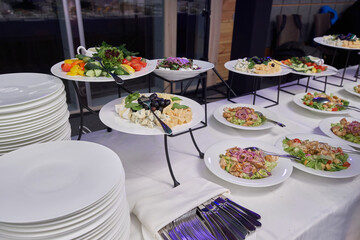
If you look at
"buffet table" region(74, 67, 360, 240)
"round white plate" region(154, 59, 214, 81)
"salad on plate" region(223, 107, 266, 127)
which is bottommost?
"buffet table" region(74, 67, 360, 240)

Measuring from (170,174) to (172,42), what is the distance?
2.58m

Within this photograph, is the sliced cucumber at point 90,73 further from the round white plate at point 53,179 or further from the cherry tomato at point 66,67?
the round white plate at point 53,179

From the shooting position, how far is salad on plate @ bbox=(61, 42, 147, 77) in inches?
38.0

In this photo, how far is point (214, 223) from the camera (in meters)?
0.69

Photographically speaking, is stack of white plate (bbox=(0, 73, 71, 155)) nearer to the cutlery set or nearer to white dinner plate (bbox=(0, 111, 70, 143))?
white dinner plate (bbox=(0, 111, 70, 143))

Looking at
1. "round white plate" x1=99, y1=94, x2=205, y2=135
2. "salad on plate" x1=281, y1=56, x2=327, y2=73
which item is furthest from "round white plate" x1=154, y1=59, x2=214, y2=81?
"salad on plate" x1=281, y1=56, x2=327, y2=73

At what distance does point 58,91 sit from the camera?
2.70 ft

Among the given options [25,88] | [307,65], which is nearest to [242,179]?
[25,88]

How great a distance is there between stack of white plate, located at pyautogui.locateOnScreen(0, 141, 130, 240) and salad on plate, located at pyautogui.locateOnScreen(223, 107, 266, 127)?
0.73m

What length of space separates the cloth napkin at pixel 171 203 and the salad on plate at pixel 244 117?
1.57 ft

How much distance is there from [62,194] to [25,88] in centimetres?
46

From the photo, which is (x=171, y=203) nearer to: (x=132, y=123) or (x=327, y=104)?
(x=132, y=123)

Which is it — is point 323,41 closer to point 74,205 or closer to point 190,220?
point 190,220

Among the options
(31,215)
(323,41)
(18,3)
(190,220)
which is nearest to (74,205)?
(31,215)
